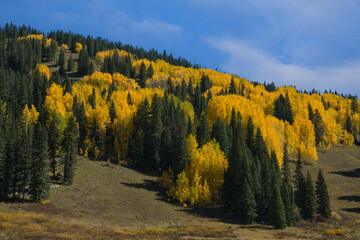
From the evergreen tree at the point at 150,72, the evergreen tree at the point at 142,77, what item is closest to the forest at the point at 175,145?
the evergreen tree at the point at 142,77

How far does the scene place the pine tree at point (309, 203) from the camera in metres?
59.3

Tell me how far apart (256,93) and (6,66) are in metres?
154

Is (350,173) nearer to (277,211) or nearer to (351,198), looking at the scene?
(351,198)

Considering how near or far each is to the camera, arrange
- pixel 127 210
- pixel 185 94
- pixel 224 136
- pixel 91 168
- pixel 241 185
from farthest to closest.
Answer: pixel 185 94 < pixel 224 136 < pixel 91 168 < pixel 241 185 < pixel 127 210

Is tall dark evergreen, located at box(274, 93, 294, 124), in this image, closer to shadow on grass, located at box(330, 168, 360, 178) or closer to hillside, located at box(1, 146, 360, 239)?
shadow on grass, located at box(330, 168, 360, 178)

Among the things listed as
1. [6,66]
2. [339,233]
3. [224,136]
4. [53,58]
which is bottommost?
[339,233]

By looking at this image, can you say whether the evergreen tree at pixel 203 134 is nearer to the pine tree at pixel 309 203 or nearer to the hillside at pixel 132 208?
the hillside at pixel 132 208

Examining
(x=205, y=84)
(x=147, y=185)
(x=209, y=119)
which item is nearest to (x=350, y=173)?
(x=209, y=119)

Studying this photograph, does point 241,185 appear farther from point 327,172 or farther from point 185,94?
point 185,94

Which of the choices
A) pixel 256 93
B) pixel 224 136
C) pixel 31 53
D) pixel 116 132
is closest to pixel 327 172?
pixel 224 136

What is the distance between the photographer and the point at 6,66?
166750mm

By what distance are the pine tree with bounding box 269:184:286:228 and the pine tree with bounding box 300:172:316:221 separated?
424 inches

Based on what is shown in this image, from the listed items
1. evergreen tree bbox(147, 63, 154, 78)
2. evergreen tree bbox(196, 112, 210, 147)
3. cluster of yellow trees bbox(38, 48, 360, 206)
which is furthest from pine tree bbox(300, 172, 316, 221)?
evergreen tree bbox(147, 63, 154, 78)

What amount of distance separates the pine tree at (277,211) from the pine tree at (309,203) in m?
10.8
